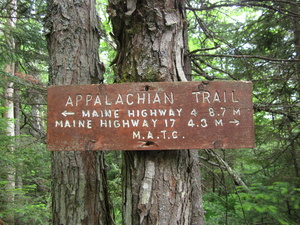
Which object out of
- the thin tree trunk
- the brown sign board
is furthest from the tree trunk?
the thin tree trunk

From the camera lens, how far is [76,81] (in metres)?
2.18

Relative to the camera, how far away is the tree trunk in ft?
6.56

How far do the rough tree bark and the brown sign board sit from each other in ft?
0.34

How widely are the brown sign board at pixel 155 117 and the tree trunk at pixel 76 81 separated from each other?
0.86 meters

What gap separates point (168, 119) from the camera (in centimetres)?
127

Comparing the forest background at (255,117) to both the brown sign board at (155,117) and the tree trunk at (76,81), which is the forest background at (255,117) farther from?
the brown sign board at (155,117)

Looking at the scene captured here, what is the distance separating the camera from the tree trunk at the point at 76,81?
6.56 feet

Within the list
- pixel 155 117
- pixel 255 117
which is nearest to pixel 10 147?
pixel 155 117

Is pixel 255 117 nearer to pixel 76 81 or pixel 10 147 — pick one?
pixel 76 81

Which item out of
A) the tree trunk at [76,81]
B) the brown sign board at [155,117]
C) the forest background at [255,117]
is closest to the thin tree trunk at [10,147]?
the forest background at [255,117]

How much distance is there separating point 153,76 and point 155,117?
25 centimetres

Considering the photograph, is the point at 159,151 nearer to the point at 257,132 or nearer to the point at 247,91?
the point at 247,91

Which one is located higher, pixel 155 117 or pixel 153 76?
pixel 153 76

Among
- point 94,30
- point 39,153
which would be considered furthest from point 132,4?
point 39,153
